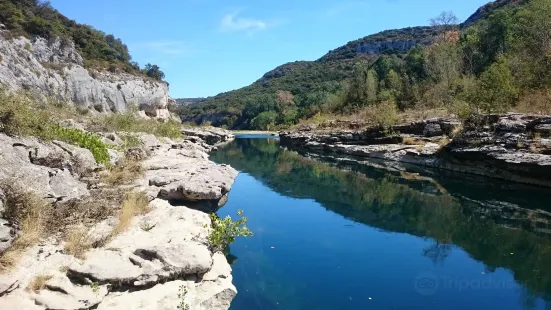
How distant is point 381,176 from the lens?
2719 cm

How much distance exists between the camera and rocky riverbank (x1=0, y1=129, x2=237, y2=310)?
19.5ft

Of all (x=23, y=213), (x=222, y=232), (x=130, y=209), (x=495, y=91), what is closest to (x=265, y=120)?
(x=495, y=91)

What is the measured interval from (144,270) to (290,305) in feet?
10.7

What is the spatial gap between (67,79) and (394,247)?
4563 cm

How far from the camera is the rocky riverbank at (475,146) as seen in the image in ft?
72.0

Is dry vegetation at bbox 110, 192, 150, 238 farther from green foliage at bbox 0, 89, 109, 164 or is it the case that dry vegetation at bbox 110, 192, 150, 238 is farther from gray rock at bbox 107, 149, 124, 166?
gray rock at bbox 107, 149, 124, 166

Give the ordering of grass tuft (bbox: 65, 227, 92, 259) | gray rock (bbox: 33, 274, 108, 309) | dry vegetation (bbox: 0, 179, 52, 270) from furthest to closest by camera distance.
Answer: grass tuft (bbox: 65, 227, 92, 259) < dry vegetation (bbox: 0, 179, 52, 270) < gray rock (bbox: 33, 274, 108, 309)

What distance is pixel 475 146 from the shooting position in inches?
1005

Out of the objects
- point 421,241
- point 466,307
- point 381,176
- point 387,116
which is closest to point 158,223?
point 466,307

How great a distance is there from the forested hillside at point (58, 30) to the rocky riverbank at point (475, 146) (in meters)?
38.3

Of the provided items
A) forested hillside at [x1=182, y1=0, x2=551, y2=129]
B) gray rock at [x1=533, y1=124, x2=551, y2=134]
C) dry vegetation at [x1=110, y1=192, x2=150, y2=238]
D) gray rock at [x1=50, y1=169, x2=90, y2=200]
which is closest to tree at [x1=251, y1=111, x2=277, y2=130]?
forested hillside at [x1=182, y1=0, x2=551, y2=129]

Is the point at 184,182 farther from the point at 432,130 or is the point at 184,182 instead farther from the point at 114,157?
the point at 432,130
